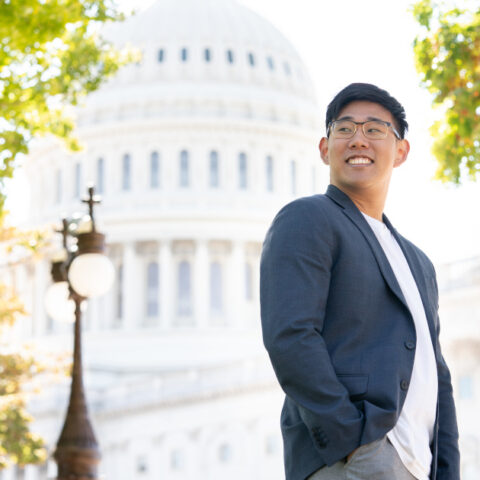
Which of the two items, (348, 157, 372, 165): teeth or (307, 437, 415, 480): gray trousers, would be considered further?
(348, 157, 372, 165): teeth

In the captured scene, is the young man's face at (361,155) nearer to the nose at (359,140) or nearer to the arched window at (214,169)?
the nose at (359,140)

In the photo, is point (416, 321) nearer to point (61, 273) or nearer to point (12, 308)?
point (61, 273)

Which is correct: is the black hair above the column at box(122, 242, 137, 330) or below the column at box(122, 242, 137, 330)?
below

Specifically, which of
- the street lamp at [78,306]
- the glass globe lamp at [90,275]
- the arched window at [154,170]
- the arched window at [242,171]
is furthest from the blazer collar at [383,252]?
the arched window at [242,171]

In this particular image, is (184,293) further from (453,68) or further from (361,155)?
(361,155)

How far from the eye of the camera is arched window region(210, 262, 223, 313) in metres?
67.1

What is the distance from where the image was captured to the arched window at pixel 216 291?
6712cm

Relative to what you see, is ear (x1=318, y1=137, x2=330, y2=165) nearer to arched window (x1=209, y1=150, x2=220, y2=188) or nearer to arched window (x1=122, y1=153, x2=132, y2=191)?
arched window (x1=122, y1=153, x2=132, y2=191)

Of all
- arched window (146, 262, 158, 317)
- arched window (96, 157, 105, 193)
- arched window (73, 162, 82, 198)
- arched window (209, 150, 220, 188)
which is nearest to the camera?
arched window (146, 262, 158, 317)

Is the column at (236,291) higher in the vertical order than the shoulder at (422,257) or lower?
higher

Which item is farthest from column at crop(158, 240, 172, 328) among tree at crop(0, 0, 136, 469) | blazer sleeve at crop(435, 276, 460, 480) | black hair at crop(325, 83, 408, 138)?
blazer sleeve at crop(435, 276, 460, 480)

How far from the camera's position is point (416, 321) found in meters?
3.73

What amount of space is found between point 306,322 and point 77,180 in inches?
2712

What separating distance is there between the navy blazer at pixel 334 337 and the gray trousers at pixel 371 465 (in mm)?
51
